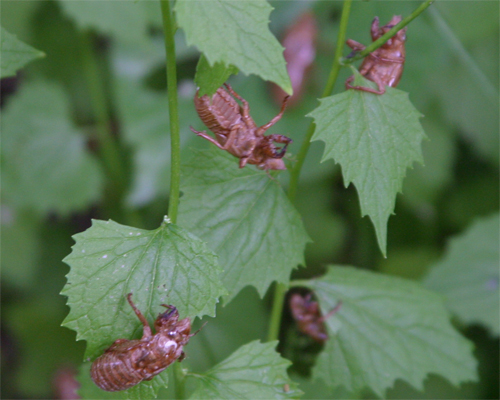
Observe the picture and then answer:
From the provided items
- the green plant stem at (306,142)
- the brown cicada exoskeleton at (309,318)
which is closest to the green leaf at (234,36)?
the green plant stem at (306,142)

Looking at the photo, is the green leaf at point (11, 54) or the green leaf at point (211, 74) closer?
the green leaf at point (211, 74)

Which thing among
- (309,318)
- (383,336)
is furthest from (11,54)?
(383,336)

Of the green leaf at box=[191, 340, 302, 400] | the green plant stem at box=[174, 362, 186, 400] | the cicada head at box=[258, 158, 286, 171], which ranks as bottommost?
the green leaf at box=[191, 340, 302, 400]

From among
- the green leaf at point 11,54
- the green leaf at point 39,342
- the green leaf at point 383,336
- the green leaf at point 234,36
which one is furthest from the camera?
the green leaf at point 39,342

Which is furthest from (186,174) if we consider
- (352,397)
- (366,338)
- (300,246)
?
(352,397)

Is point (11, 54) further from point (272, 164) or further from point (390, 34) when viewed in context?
point (390, 34)

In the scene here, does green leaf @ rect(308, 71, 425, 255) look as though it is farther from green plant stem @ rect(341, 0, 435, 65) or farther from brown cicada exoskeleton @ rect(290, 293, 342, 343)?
brown cicada exoskeleton @ rect(290, 293, 342, 343)

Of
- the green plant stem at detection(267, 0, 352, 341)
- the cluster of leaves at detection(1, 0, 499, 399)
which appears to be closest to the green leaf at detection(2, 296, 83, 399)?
the cluster of leaves at detection(1, 0, 499, 399)

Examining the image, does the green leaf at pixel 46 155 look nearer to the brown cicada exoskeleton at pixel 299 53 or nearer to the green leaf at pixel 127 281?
the brown cicada exoskeleton at pixel 299 53

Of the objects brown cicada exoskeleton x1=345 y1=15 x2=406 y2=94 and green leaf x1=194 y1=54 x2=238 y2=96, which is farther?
brown cicada exoskeleton x1=345 y1=15 x2=406 y2=94
